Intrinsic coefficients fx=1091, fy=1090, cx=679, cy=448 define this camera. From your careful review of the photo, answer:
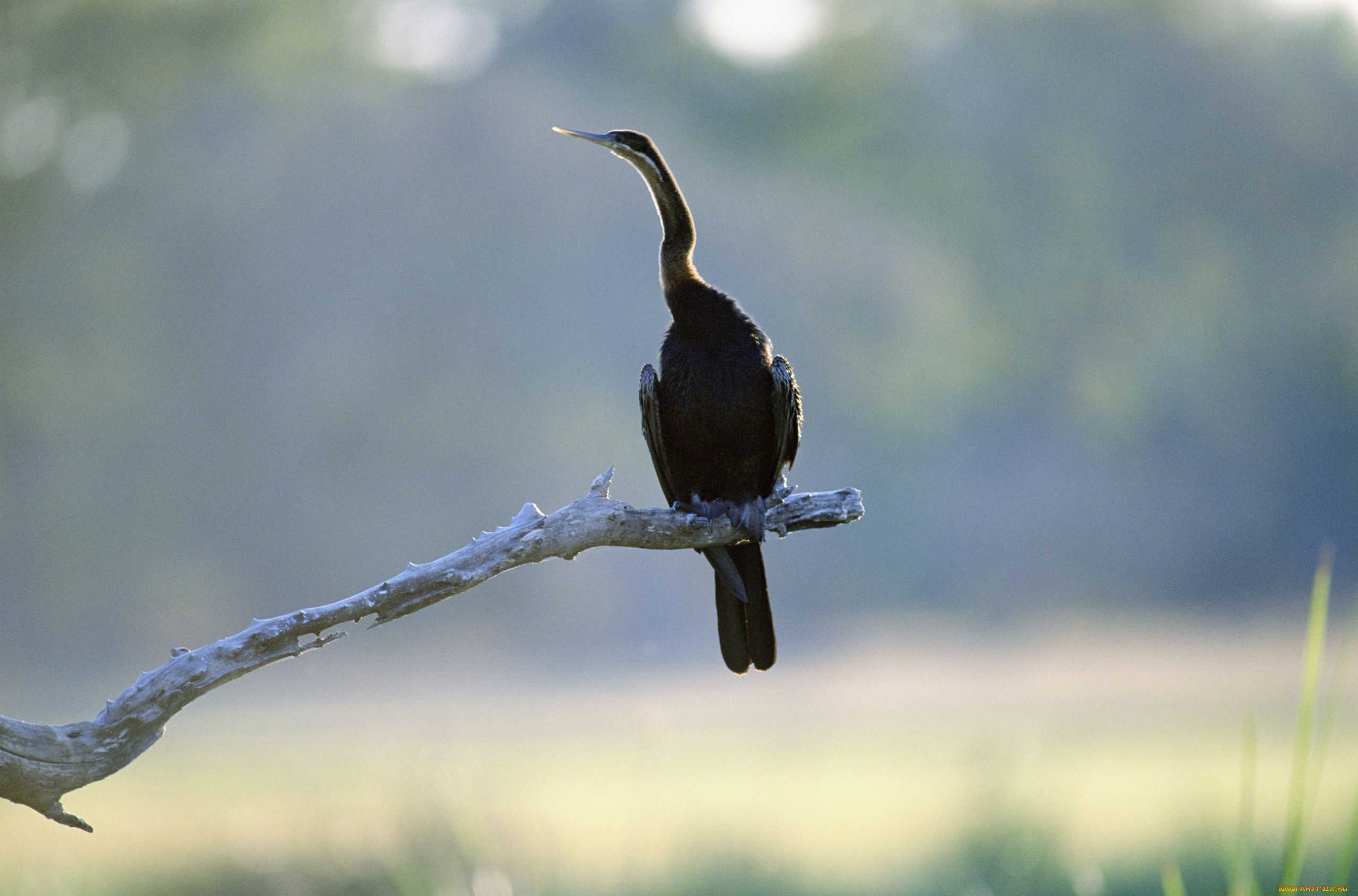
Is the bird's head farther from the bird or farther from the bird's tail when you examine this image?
the bird's tail

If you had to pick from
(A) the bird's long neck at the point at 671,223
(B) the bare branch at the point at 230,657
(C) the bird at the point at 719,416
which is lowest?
(B) the bare branch at the point at 230,657

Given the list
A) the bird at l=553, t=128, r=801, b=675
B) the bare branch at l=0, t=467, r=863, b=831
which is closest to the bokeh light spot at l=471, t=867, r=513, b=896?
the bare branch at l=0, t=467, r=863, b=831

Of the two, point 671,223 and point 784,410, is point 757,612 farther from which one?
point 671,223

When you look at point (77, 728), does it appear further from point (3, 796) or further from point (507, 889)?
point (507, 889)

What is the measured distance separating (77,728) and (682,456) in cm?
189

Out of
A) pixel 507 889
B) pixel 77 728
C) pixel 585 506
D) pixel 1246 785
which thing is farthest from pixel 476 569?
pixel 1246 785

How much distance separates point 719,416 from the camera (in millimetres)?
3512

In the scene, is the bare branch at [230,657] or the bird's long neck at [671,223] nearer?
the bare branch at [230,657]

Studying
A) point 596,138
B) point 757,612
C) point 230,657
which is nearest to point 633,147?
point 596,138

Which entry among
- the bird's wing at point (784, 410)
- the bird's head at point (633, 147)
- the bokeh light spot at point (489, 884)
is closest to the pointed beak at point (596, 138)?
the bird's head at point (633, 147)

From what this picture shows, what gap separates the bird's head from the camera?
12.2ft

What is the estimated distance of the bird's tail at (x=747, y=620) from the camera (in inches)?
146

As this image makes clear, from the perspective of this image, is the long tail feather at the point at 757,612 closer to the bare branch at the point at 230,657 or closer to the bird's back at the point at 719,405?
the bird's back at the point at 719,405

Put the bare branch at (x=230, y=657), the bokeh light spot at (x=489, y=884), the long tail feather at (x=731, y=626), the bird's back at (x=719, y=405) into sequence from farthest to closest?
the long tail feather at (x=731, y=626) → the bird's back at (x=719, y=405) → the bare branch at (x=230, y=657) → the bokeh light spot at (x=489, y=884)
